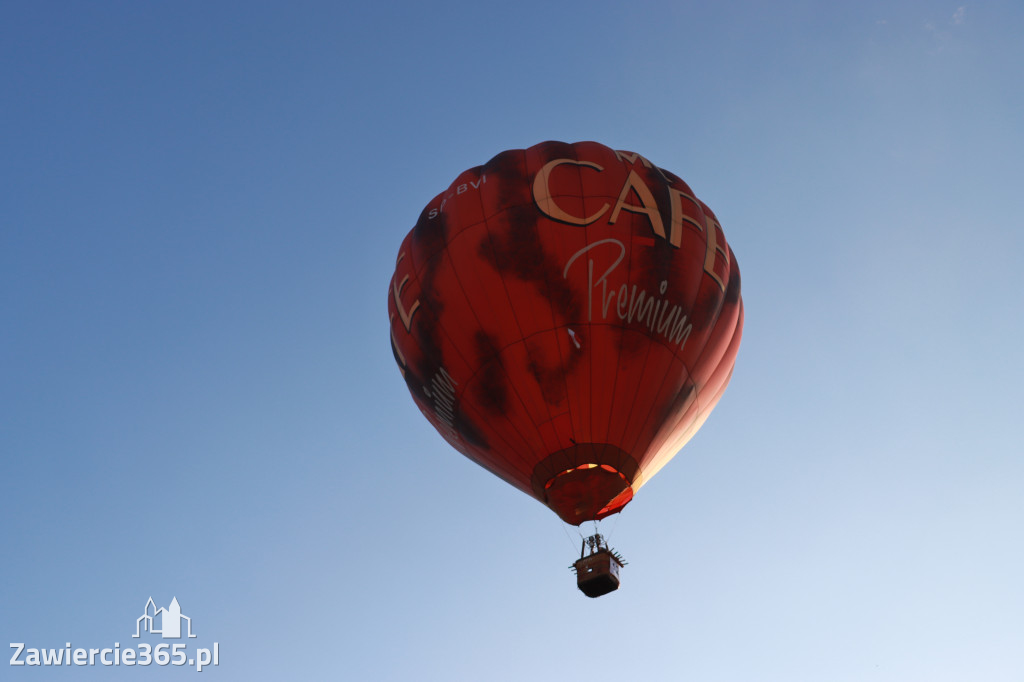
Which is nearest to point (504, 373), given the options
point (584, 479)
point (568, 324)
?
point (568, 324)

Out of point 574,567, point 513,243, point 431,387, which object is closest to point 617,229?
point 513,243

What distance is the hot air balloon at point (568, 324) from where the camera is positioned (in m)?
15.4

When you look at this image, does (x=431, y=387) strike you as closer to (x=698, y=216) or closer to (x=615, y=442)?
(x=615, y=442)

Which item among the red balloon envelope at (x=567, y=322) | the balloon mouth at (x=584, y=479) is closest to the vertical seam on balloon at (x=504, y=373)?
the red balloon envelope at (x=567, y=322)

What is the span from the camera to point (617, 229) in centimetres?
1584

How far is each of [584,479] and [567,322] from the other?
257cm

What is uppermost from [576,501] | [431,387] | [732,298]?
[732,298]

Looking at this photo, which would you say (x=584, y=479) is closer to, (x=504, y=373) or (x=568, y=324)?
(x=504, y=373)

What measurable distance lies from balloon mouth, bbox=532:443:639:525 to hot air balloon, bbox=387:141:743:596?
0.02m

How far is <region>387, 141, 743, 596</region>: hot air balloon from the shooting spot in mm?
15352

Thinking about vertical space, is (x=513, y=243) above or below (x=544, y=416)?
above

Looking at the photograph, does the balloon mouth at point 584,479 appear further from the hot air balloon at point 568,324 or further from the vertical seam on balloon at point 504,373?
the vertical seam on balloon at point 504,373

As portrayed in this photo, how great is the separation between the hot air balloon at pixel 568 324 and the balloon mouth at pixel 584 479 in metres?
0.02

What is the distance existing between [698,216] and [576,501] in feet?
18.2
